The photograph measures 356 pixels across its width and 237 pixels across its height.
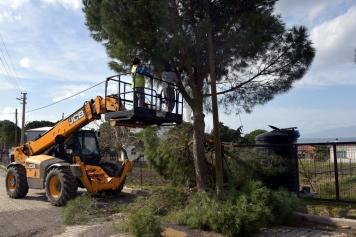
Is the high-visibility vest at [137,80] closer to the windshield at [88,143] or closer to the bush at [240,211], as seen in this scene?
the bush at [240,211]

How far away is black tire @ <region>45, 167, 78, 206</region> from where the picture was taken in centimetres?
1020

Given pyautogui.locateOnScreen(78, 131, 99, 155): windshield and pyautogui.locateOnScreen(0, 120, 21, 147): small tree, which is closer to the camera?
pyautogui.locateOnScreen(78, 131, 99, 155): windshield

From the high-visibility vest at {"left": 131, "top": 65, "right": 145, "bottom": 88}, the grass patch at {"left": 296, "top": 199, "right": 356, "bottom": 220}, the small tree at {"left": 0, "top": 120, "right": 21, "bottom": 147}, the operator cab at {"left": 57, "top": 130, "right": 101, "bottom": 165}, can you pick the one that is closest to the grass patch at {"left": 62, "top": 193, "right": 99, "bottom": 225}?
the operator cab at {"left": 57, "top": 130, "right": 101, "bottom": 165}

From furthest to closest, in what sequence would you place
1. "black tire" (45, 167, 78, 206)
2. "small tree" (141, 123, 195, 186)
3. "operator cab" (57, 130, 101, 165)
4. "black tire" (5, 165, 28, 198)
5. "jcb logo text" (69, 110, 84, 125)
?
"black tire" (5, 165, 28, 198) < "operator cab" (57, 130, 101, 165) < "jcb logo text" (69, 110, 84, 125) < "small tree" (141, 123, 195, 186) < "black tire" (45, 167, 78, 206)

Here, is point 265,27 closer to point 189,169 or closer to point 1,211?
point 189,169

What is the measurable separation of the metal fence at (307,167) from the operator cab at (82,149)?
5.12 m

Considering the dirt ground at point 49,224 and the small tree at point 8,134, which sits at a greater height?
the small tree at point 8,134

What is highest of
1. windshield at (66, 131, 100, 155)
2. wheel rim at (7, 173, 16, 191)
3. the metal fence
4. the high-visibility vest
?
the high-visibility vest

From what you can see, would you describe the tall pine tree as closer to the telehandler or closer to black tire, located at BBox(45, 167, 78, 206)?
the telehandler

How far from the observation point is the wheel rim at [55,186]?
10797 millimetres

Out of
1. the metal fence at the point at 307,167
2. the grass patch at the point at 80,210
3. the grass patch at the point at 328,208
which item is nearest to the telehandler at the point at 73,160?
the grass patch at the point at 80,210

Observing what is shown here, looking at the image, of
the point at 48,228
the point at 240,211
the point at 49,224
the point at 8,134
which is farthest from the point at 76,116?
the point at 8,134

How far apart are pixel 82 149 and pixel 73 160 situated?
0.54 m

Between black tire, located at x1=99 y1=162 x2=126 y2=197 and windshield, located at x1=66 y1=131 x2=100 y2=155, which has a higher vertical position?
windshield, located at x1=66 y1=131 x2=100 y2=155
